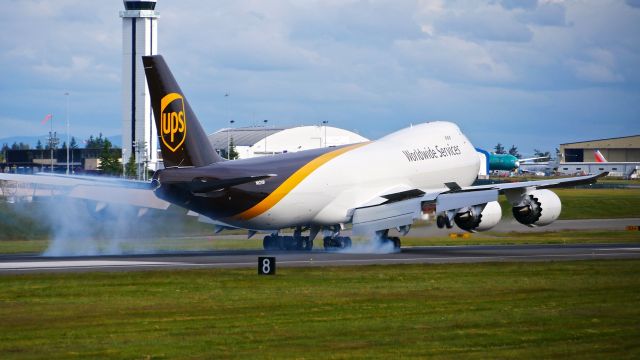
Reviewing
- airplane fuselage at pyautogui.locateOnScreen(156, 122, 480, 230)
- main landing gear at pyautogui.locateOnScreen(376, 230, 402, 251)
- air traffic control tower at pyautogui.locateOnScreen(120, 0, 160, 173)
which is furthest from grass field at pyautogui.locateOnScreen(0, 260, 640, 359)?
air traffic control tower at pyautogui.locateOnScreen(120, 0, 160, 173)

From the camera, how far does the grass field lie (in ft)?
74.5

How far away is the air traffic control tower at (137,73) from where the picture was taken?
18775cm

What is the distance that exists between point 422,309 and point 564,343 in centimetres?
608

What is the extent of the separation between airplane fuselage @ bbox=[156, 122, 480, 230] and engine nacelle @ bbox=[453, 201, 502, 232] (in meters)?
4.06

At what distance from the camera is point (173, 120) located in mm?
46531

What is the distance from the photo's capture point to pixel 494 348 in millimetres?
22703

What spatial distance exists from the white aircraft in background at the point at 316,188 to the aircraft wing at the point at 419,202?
5 cm

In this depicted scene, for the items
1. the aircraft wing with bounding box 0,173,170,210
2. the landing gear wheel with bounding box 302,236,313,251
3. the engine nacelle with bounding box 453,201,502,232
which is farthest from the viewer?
the landing gear wheel with bounding box 302,236,313,251

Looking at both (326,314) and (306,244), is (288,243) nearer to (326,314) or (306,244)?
(306,244)

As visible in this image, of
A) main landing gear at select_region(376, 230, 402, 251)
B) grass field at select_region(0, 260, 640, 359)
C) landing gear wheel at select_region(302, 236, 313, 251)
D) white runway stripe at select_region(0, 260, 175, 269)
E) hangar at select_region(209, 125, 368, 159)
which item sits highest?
hangar at select_region(209, 125, 368, 159)

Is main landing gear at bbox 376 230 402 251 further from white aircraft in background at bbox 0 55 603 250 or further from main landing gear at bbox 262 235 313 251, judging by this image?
main landing gear at bbox 262 235 313 251

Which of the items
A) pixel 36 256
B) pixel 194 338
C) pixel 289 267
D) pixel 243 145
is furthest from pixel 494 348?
pixel 243 145

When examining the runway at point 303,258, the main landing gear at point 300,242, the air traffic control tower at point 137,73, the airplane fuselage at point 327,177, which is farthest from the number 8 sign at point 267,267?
the air traffic control tower at point 137,73

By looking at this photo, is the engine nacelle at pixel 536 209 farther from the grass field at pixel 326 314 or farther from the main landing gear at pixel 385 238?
the grass field at pixel 326 314
